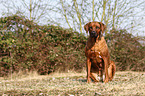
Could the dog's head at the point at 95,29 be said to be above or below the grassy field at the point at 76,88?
above

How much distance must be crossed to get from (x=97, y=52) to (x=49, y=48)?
4.08 m

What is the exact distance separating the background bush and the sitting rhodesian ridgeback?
3660mm

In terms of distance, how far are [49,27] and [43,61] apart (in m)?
1.78

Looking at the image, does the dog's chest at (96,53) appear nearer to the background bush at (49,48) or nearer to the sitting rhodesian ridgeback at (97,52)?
the sitting rhodesian ridgeback at (97,52)

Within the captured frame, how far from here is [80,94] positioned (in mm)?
3904

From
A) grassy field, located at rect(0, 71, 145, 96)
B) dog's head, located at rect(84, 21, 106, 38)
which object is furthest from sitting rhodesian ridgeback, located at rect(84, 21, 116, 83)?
grassy field, located at rect(0, 71, 145, 96)

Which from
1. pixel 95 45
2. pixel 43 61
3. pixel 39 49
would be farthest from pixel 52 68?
pixel 95 45

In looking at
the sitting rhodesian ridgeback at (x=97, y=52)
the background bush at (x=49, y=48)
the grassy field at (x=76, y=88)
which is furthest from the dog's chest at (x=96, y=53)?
the background bush at (x=49, y=48)

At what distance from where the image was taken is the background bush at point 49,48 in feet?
26.5

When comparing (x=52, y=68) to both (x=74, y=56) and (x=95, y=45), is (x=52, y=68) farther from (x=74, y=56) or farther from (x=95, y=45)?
(x=95, y=45)

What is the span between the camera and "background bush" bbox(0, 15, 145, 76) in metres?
8.09

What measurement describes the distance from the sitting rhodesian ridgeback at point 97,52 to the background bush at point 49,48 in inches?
144

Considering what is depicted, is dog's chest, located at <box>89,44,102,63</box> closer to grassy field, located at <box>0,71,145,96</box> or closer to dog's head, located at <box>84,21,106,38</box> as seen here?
dog's head, located at <box>84,21,106,38</box>

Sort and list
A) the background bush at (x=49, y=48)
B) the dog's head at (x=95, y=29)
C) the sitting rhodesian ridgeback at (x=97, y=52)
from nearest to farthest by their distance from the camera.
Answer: the dog's head at (x=95, y=29), the sitting rhodesian ridgeback at (x=97, y=52), the background bush at (x=49, y=48)
